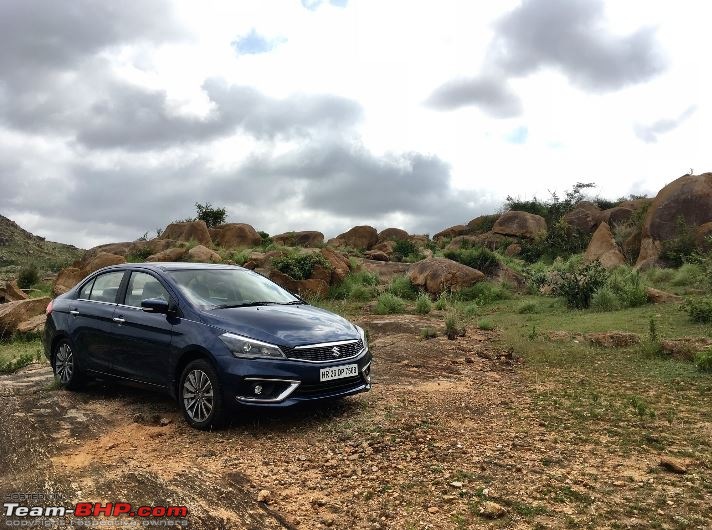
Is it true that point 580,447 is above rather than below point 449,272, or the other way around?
below

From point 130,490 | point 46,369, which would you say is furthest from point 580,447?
point 46,369

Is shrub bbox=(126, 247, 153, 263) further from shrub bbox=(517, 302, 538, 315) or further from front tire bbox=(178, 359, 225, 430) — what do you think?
front tire bbox=(178, 359, 225, 430)

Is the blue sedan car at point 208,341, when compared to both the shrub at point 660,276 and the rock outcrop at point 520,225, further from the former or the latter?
the rock outcrop at point 520,225

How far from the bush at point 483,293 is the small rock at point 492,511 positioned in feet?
49.2

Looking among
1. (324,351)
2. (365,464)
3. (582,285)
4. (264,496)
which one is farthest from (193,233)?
(264,496)

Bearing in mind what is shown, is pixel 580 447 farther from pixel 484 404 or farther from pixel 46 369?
pixel 46 369

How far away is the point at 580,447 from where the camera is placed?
17.6ft

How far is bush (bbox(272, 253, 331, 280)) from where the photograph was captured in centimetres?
1988

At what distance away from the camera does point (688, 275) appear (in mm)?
17969

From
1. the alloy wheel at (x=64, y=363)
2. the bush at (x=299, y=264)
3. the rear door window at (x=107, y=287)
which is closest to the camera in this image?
the rear door window at (x=107, y=287)

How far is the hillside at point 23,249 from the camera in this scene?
46406mm

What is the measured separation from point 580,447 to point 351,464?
2.04m

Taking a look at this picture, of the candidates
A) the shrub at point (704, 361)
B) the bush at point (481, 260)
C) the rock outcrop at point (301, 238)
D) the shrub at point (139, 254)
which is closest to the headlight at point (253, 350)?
the shrub at point (704, 361)

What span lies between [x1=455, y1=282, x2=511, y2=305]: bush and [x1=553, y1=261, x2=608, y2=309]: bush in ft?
8.60
